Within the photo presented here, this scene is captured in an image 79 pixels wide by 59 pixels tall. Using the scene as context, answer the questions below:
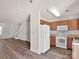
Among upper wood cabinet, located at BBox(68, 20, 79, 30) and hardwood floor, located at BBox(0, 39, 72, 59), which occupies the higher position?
upper wood cabinet, located at BBox(68, 20, 79, 30)

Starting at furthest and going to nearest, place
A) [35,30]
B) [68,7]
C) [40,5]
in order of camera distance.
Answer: [35,30] < [40,5] < [68,7]

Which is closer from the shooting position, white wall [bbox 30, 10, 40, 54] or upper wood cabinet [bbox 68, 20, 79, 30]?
white wall [bbox 30, 10, 40, 54]

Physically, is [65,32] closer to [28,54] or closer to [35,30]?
[35,30]

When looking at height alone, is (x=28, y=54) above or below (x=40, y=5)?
below

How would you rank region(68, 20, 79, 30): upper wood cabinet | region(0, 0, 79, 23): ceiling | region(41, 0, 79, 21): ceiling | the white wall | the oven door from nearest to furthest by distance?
1. region(41, 0, 79, 21): ceiling
2. region(0, 0, 79, 23): ceiling
3. the white wall
4. region(68, 20, 79, 30): upper wood cabinet
5. the oven door

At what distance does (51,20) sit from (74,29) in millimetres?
1866

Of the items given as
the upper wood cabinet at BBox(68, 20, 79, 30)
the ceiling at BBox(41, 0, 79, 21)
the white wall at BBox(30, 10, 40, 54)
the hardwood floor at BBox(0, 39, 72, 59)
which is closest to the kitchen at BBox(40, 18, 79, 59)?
the upper wood cabinet at BBox(68, 20, 79, 30)

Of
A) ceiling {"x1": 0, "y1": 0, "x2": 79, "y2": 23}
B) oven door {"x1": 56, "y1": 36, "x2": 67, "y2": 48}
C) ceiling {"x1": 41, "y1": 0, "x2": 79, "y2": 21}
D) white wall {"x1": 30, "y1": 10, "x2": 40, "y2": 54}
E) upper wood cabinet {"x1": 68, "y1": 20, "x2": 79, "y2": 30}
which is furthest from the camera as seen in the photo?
oven door {"x1": 56, "y1": 36, "x2": 67, "y2": 48}

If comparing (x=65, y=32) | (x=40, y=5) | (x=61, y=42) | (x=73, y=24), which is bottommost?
(x=61, y=42)

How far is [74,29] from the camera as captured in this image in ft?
15.1

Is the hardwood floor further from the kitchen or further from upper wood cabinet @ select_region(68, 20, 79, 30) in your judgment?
upper wood cabinet @ select_region(68, 20, 79, 30)

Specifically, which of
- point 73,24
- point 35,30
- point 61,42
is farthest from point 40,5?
point 61,42

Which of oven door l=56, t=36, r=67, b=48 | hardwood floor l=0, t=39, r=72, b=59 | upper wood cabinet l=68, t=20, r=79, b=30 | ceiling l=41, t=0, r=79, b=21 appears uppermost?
ceiling l=41, t=0, r=79, b=21

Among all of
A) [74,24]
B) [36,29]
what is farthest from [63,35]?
[36,29]
